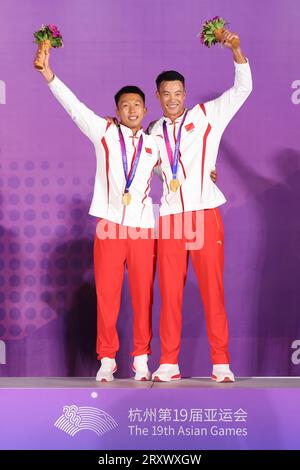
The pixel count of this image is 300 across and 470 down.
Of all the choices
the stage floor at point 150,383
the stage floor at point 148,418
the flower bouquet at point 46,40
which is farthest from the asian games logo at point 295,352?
the flower bouquet at point 46,40

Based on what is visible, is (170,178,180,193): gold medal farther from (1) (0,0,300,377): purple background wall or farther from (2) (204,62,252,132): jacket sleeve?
(1) (0,0,300,377): purple background wall

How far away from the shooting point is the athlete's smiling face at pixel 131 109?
3.97 metres

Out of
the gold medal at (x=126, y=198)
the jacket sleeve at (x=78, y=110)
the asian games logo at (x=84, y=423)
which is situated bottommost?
the asian games logo at (x=84, y=423)

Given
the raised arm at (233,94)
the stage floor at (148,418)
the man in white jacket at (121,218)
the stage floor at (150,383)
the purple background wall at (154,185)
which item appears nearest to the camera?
the stage floor at (148,418)

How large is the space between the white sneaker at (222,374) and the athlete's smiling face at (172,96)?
1.23 m

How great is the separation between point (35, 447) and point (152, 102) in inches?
84.0

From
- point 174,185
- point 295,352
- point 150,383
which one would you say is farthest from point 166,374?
point 295,352

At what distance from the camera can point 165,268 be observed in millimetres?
3904

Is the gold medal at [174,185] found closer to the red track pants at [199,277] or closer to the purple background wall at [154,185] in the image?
the red track pants at [199,277]

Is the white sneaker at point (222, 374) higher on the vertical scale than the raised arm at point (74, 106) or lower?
lower

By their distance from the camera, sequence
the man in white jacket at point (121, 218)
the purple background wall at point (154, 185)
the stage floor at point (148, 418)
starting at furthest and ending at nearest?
the purple background wall at point (154, 185) < the man in white jacket at point (121, 218) < the stage floor at point (148, 418)

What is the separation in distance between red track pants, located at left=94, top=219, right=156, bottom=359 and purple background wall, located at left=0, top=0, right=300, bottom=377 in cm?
83

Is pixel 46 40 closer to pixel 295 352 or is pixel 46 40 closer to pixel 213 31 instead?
pixel 213 31

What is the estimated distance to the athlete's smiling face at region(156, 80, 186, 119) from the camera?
3.94 m
